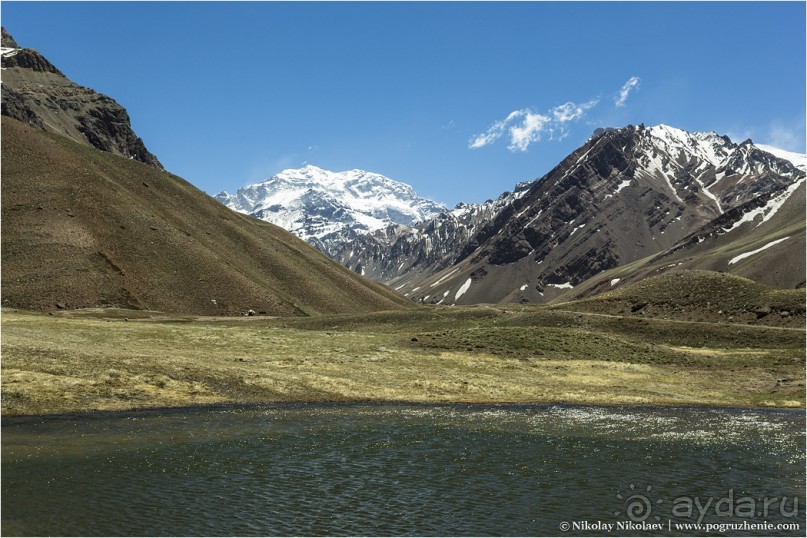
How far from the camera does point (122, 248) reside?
143875 millimetres

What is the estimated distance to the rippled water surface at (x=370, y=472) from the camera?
23594 millimetres

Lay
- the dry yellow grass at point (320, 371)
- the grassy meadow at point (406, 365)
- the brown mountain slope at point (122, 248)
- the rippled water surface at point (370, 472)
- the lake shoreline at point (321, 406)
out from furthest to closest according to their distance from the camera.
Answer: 1. the brown mountain slope at point (122, 248)
2. the grassy meadow at point (406, 365)
3. the dry yellow grass at point (320, 371)
4. the lake shoreline at point (321, 406)
5. the rippled water surface at point (370, 472)

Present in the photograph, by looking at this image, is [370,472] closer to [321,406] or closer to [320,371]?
[321,406]

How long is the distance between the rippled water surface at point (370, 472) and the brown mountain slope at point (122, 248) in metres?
95.2

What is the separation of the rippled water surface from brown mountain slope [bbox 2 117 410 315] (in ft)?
312

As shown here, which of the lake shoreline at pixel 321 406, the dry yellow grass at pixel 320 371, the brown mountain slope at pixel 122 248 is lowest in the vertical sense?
the lake shoreline at pixel 321 406

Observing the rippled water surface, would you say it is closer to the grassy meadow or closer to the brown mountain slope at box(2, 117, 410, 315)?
the grassy meadow

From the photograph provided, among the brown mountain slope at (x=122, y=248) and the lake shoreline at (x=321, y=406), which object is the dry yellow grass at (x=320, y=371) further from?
the brown mountain slope at (x=122, y=248)

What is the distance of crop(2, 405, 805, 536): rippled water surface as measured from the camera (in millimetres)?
23594

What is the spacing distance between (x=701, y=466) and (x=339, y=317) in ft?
307

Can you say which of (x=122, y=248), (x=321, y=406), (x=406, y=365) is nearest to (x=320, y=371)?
(x=406, y=365)

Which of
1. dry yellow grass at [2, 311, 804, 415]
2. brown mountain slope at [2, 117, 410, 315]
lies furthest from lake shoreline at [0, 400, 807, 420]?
brown mountain slope at [2, 117, 410, 315]

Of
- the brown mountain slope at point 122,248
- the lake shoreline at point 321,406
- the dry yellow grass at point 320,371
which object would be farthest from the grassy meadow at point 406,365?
the brown mountain slope at point 122,248

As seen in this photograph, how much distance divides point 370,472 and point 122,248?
5159 inches
